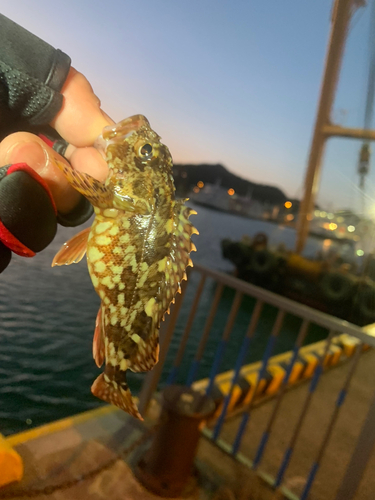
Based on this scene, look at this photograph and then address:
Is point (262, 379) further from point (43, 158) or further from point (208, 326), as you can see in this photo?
point (43, 158)

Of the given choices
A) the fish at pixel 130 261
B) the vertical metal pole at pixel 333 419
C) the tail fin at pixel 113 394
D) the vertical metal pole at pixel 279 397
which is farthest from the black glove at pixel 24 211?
the vertical metal pole at pixel 333 419

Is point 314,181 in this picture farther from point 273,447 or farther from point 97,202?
point 97,202

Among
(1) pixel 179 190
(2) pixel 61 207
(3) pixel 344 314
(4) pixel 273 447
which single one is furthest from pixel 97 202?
(3) pixel 344 314

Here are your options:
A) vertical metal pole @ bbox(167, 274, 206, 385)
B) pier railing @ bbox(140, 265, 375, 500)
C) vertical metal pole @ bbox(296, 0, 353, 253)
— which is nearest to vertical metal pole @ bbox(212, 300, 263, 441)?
pier railing @ bbox(140, 265, 375, 500)

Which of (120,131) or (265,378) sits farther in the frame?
(265,378)

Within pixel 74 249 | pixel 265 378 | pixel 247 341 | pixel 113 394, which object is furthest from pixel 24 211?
pixel 265 378

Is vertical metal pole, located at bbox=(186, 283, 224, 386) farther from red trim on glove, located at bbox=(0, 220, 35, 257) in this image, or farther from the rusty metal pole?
red trim on glove, located at bbox=(0, 220, 35, 257)

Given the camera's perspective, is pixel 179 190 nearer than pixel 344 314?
Yes
